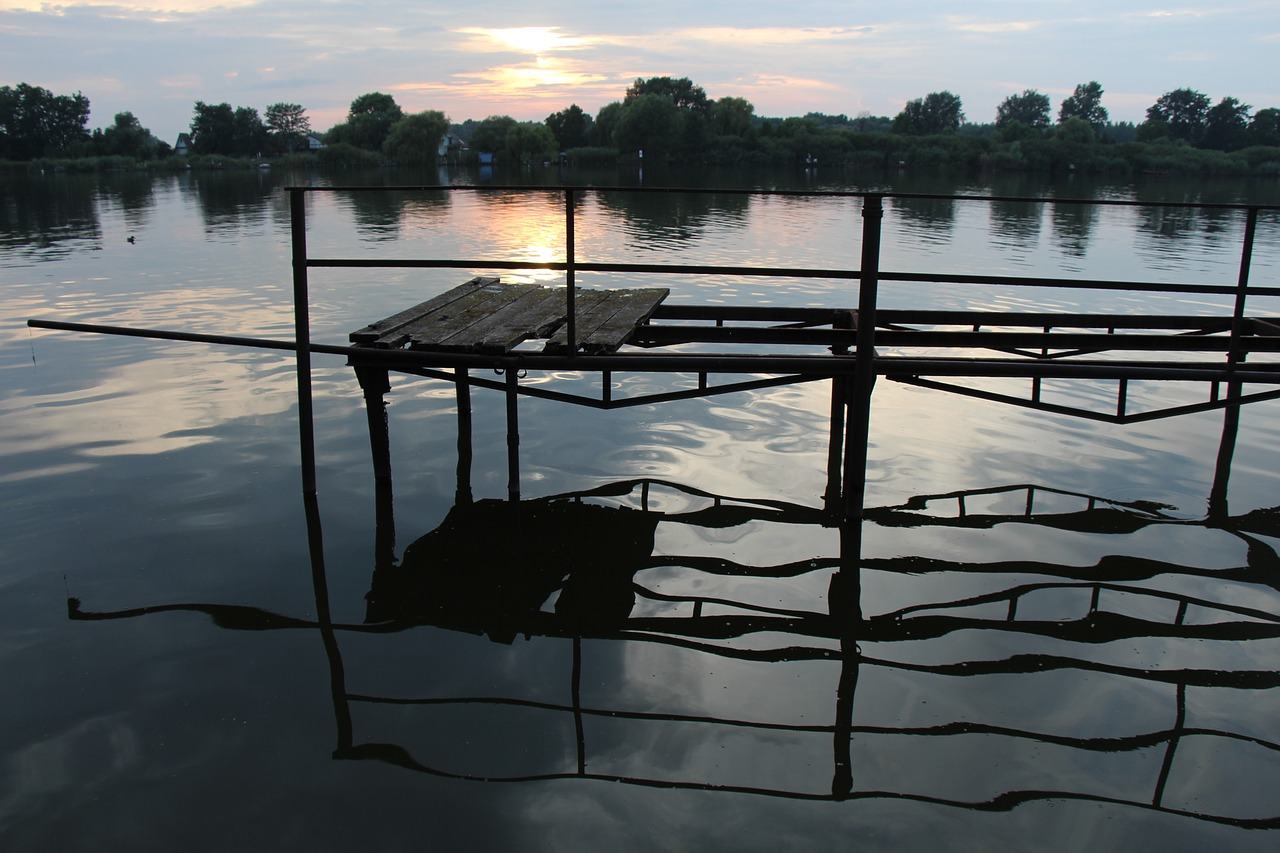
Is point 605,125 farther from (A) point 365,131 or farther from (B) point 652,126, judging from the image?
(A) point 365,131

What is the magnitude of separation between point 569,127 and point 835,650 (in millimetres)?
141919

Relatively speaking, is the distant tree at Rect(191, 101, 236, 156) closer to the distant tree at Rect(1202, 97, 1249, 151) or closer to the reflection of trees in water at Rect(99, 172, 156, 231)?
the reflection of trees in water at Rect(99, 172, 156, 231)

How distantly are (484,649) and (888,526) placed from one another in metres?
3.53

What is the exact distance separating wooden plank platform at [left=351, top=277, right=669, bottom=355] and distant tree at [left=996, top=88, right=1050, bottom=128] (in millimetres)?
195502

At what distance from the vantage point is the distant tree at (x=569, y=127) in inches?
5453

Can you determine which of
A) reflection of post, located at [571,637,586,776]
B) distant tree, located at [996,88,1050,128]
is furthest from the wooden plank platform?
distant tree, located at [996,88,1050,128]

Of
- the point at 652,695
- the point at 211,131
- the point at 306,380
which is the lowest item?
the point at 652,695

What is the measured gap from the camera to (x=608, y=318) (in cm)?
765

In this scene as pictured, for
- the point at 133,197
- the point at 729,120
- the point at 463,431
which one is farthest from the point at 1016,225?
the point at 729,120

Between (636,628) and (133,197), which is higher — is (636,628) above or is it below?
below

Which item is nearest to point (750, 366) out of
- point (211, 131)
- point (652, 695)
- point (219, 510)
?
point (652, 695)

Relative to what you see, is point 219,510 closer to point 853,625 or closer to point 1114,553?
point 853,625

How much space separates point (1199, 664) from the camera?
5254 millimetres

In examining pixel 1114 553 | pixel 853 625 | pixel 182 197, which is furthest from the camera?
pixel 182 197
